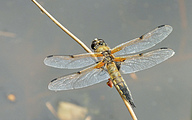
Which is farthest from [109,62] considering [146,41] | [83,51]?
[83,51]

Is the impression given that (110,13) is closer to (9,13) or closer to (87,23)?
(87,23)

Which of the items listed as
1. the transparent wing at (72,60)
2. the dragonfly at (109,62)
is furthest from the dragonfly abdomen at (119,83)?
the transparent wing at (72,60)

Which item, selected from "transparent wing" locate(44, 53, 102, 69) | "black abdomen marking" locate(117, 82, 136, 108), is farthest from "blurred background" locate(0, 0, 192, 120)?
"black abdomen marking" locate(117, 82, 136, 108)

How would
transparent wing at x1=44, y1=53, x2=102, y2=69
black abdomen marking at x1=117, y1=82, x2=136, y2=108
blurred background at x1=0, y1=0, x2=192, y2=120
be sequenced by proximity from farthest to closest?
blurred background at x1=0, y1=0, x2=192, y2=120, transparent wing at x1=44, y1=53, x2=102, y2=69, black abdomen marking at x1=117, y1=82, x2=136, y2=108

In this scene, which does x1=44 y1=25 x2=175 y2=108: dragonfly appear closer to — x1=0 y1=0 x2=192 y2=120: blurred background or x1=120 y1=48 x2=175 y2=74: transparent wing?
x1=120 y1=48 x2=175 y2=74: transparent wing

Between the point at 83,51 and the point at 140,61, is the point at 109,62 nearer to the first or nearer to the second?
the point at 140,61

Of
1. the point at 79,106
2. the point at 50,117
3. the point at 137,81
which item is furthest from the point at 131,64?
the point at 50,117

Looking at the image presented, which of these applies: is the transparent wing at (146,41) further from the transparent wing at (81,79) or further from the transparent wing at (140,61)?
the transparent wing at (81,79)
